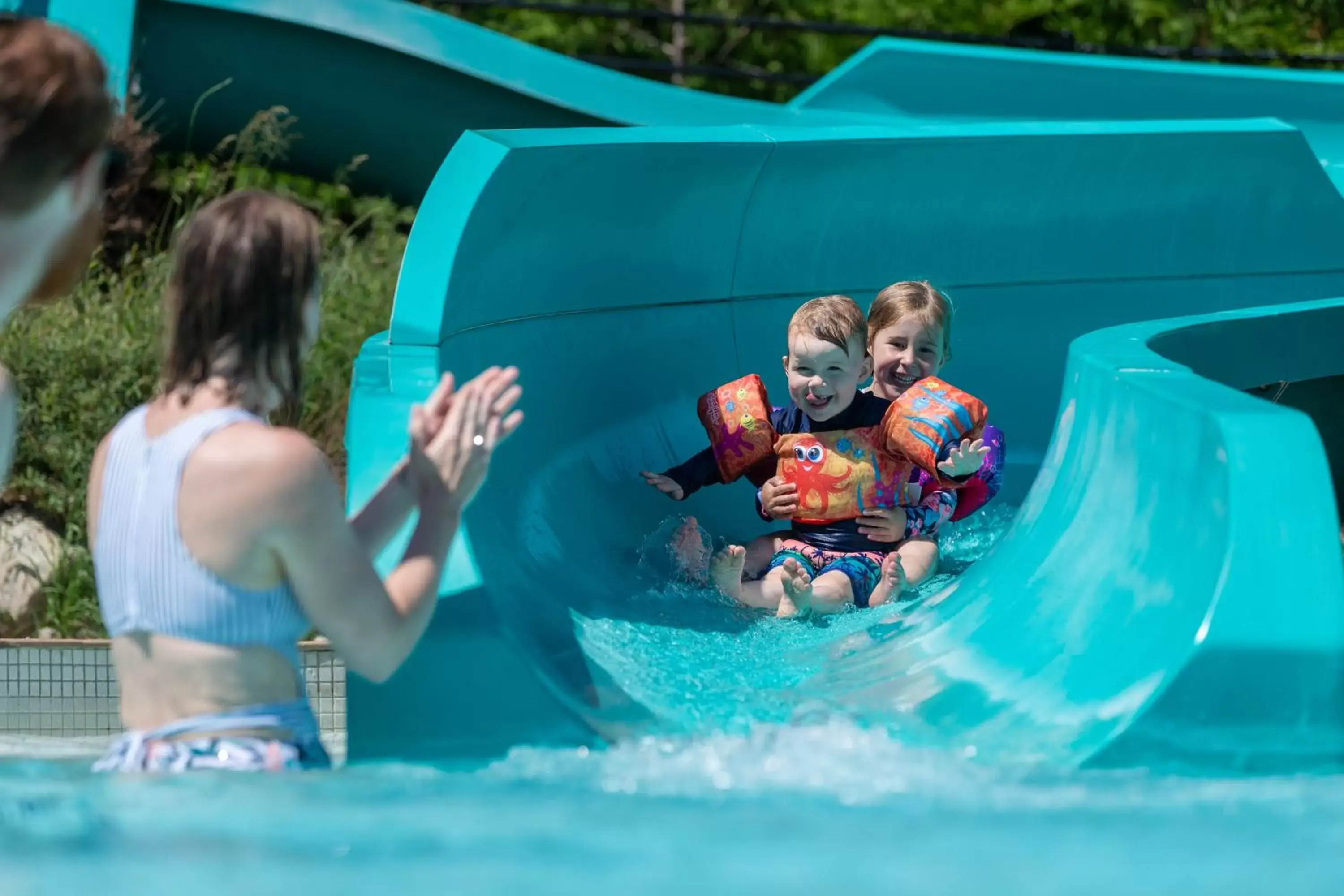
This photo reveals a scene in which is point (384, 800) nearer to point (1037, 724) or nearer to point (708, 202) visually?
point (1037, 724)

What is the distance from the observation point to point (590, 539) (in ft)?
12.2

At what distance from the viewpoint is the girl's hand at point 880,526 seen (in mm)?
3773

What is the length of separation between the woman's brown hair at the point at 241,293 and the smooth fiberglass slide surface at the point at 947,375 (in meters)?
0.56

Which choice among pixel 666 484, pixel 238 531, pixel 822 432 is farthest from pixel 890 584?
pixel 238 531

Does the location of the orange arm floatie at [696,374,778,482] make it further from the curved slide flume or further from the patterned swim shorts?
the curved slide flume

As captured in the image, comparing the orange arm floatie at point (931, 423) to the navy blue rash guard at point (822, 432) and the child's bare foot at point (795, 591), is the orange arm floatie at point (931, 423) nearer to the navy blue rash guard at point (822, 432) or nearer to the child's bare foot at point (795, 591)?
the navy blue rash guard at point (822, 432)

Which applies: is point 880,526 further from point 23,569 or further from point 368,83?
point 368,83

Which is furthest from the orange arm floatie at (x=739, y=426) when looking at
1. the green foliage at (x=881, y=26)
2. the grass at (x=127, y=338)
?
the green foliage at (x=881, y=26)

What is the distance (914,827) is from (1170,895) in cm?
28

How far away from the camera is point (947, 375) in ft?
16.3

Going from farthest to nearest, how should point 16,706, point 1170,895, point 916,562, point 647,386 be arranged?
1. point 647,386
2. point 16,706
3. point 916,562
4. point 1170,895

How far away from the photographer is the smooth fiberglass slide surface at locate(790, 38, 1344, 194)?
6.74m

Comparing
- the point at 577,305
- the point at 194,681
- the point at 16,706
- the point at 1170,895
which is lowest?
the point at 16,706

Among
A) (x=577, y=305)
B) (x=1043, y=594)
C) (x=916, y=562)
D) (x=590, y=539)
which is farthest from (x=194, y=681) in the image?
(x=577, y=305)
